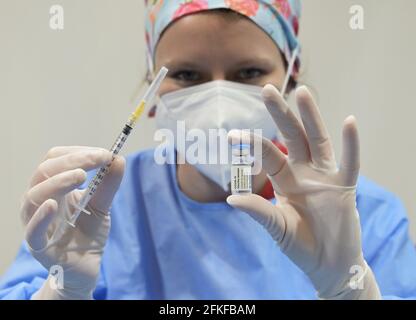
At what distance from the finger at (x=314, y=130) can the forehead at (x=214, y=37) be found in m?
0.29

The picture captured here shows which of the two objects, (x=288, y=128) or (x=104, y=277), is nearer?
(x=288, y=128)

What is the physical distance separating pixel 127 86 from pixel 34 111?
0.27 meters

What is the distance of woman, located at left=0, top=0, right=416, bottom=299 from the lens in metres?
0.68

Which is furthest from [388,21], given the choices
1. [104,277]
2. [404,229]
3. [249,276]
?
[104,277]

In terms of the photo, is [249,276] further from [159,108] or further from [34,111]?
[34,111]

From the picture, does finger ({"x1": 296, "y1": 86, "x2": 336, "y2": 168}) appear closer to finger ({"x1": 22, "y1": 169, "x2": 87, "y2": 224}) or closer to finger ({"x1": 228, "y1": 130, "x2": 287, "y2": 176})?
finger ({"x1": 228, "y1": 130, "x2": 287, "y2": 176})

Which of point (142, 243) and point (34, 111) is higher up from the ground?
point (34, 111)

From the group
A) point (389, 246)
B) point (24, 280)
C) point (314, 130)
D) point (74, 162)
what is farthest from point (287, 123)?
point (24, 280)

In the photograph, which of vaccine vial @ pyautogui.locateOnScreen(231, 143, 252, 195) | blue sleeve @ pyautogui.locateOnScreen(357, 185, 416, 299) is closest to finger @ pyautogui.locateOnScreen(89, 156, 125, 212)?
vaccine vial @ pyautogui.locateOnScreen(231, 143, 252, 195)

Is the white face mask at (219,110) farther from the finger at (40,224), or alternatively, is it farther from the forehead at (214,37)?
the finger at (40,224)

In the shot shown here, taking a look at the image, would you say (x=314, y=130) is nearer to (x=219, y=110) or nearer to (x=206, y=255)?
(x=219, y=110)

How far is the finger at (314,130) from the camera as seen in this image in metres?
0.64

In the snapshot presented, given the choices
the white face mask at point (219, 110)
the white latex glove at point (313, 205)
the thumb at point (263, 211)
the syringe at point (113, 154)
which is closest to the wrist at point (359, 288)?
the white latex glove at point (313, 205)

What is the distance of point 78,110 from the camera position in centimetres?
123
